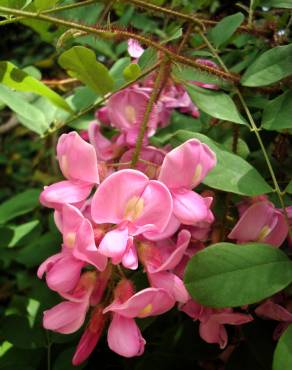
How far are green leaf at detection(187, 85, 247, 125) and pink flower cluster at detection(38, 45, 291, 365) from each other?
11cm

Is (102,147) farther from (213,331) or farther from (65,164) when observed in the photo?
(213,331)

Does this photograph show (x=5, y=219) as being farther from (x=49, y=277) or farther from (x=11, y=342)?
(x=49, y=277)

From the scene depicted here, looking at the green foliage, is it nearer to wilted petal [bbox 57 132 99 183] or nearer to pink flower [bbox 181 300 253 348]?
pink flower [bbox 181 300 253 348]

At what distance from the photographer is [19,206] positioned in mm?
1087

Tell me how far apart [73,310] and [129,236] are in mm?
125

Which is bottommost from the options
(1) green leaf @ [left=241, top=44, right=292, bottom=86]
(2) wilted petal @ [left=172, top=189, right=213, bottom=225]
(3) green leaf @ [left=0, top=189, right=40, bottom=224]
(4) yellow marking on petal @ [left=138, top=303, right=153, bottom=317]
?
(3) green leaf @ [left=0, top=189, right=40, bottom=224]

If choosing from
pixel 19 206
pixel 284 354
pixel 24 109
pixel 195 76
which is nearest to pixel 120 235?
pixel 284 354

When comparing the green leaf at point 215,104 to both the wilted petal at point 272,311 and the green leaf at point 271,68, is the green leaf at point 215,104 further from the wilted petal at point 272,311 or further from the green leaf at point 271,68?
the wilted petal at point 272,311

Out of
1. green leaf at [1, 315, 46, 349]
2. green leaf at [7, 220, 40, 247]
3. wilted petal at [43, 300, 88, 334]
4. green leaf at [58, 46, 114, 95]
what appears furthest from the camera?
green leaf at [7, 220, 40, 247]

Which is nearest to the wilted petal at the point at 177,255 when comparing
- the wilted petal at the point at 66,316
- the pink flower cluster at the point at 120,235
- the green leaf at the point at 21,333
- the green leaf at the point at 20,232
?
the pink flower cluster at the point at 120,235

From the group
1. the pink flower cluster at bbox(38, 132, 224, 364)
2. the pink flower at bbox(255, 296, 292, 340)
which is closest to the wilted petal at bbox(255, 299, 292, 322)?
the pink flower at bbox(255, 296, 292, 340)

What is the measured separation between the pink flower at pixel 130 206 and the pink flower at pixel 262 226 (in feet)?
0.39

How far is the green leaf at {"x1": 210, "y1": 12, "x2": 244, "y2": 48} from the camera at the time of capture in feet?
2.95

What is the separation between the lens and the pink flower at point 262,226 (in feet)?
2.22
